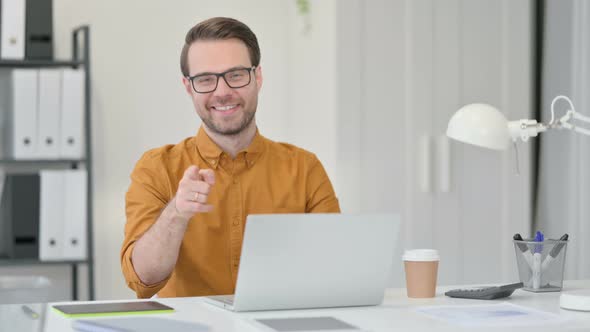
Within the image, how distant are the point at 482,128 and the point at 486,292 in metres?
0.37

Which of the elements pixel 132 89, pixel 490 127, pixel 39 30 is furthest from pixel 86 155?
pixel 490 127

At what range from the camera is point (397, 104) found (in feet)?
11.7

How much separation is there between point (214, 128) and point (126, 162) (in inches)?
56.7

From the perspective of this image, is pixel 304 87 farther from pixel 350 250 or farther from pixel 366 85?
pixel 350 250

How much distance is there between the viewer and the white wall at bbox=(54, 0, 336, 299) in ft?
12.1

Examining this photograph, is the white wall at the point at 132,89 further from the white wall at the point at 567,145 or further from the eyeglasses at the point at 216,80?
the eyeglasses at the point at 216,80

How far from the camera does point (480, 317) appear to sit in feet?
5.62

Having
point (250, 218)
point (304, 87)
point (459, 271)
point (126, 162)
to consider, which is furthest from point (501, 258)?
point (250, 218)

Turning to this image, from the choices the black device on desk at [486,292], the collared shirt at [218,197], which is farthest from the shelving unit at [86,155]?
the black device on desk at [486,292]

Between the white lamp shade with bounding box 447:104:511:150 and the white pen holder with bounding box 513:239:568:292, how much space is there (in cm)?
32

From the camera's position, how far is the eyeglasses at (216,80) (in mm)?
2367

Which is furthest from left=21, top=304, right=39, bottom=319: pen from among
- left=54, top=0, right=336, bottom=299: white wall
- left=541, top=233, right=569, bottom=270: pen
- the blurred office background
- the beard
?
left=54, top=0, right=336, bottom=299: white wall

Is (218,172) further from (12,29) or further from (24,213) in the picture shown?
(12,29)

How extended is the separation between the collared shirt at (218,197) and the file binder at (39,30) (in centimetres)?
123
